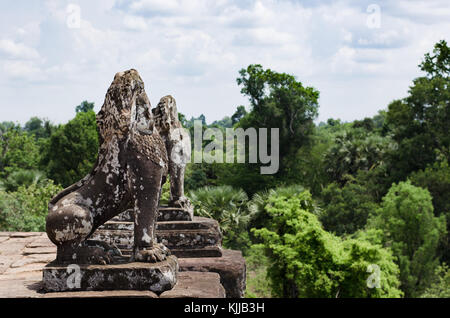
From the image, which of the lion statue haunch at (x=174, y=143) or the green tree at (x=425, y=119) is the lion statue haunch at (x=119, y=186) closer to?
the lion statue haunch at (x=174, y=143)

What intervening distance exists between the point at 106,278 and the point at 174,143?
3380 mm

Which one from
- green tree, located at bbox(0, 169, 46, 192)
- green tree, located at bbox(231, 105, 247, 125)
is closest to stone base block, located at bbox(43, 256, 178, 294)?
green tree, located at bbox(0, 169, 46, 192)

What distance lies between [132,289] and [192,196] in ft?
67.7

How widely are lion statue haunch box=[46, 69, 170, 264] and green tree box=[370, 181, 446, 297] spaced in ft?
73.7

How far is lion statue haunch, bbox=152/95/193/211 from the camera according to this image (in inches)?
294

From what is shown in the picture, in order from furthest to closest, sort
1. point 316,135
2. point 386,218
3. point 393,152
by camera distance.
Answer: point 316,135 → point 393,152 → point 386,218

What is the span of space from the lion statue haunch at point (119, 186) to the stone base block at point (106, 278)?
0.42ft

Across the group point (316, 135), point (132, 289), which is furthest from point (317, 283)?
point (316, 135)

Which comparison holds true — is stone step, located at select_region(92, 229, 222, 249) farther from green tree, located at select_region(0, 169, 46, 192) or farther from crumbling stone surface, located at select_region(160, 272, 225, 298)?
green tree, located at select_region(0, 169, 46, 192)

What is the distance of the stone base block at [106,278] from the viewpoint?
180 inches
